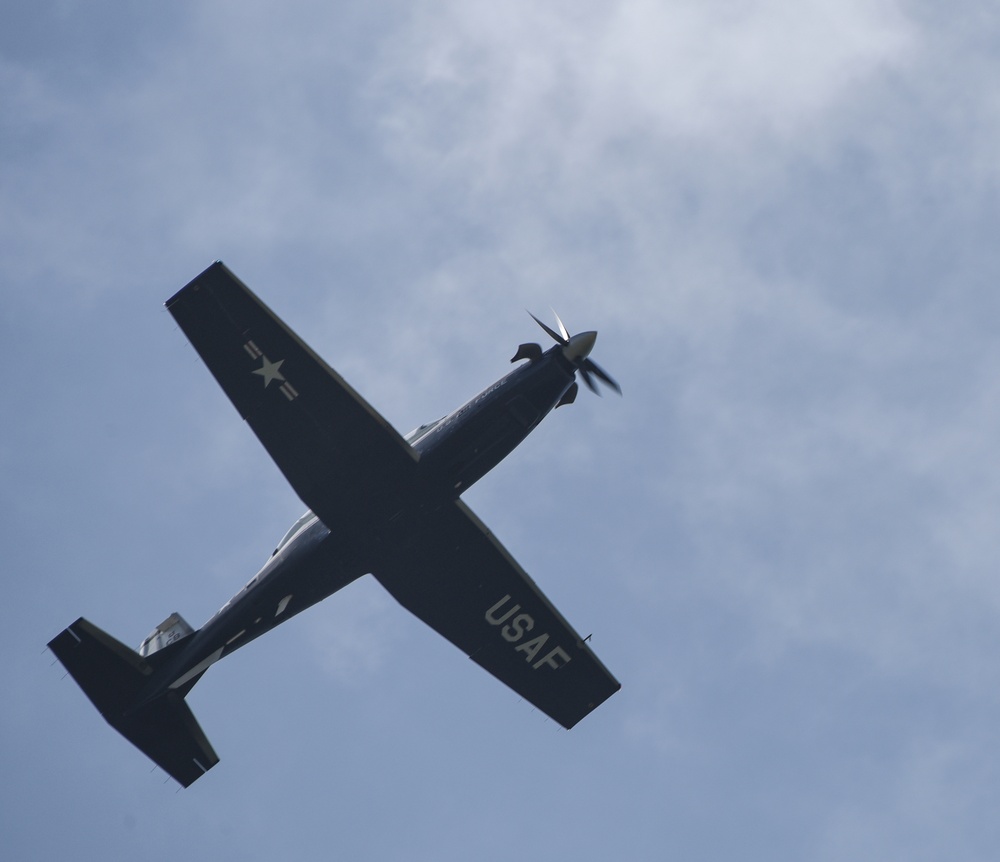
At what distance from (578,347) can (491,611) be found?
803 centimetres

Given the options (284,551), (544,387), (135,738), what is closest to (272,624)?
(284,551)

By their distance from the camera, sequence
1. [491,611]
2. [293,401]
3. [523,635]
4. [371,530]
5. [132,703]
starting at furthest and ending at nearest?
[523,635], [491,611], [132,703], [371,530], [293,401]

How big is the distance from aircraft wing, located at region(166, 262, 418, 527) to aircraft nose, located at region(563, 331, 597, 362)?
4847mm

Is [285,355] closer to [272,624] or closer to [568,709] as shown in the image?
[272,624]

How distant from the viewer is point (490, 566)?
35000mm

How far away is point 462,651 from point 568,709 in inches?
139

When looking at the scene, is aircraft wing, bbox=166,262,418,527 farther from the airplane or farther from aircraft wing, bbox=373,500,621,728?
aircraft wing, bbox=373,500,621,728

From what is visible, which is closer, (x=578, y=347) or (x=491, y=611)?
(x=578, y=347)

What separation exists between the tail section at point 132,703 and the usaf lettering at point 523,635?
28.5ft

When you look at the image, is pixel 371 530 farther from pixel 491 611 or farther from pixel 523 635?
pixel 523 635

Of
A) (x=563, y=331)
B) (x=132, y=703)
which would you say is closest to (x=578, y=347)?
(x=563, y=331)

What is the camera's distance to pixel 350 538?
111 feet

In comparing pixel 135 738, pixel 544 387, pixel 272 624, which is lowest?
pixel 135 738

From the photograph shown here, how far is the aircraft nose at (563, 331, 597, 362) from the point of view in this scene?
33.4 m
